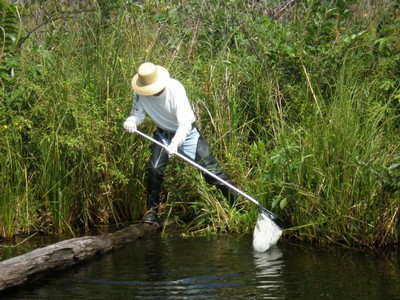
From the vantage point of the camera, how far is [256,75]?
10.6 m

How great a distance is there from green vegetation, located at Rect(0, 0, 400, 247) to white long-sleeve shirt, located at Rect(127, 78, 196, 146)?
0.30 meters

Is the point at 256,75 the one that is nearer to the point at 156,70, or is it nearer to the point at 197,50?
the point at 197,50

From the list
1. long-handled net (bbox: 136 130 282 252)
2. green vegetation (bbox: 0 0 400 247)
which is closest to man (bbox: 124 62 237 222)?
green vegetation (bbox: 0 0 400 247)

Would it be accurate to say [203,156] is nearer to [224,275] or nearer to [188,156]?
[188,156]

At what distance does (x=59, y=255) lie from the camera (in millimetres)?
7742

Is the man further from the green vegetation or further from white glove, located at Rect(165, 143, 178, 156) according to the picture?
the green vegetation

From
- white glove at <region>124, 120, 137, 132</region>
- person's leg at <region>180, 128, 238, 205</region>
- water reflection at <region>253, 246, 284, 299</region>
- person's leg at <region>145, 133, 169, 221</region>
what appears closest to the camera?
water reflection at <region>253, 246, 284, 299</region>

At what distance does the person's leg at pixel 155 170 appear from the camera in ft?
31.0

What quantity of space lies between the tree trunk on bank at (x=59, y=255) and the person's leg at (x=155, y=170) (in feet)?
1.64

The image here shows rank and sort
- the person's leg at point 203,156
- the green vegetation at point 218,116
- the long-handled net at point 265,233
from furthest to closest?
the person's leg at point 203,156
the green vegetation at point 218,116
the long-handled net at point 265,233

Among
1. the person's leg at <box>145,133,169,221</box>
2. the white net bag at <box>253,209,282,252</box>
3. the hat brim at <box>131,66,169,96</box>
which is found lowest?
the white net bag at <box>253,209,282,252</box>

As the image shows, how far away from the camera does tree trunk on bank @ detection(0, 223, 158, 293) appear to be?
7.09 meters

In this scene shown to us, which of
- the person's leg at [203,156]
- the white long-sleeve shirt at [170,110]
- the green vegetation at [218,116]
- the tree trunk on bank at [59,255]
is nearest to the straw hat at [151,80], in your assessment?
the white long-sleeve shirt at [170,110]

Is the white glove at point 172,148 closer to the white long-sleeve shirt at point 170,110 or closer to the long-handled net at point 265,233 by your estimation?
the white long-sleeve shirt at point 170,110
